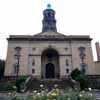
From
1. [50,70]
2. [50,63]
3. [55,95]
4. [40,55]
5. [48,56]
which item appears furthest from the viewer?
[48,56]

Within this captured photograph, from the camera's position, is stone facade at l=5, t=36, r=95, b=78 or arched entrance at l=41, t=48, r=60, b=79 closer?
stone facade at l=5, t=36, r=95, b=78

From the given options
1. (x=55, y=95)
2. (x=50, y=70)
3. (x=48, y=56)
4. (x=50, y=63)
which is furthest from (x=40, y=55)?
(x=55, y=95)

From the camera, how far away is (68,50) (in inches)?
974

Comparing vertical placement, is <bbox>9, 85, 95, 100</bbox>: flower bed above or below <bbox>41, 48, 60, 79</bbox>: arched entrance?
below

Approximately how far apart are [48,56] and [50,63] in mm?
1713

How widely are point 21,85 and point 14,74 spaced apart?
28.4 ft

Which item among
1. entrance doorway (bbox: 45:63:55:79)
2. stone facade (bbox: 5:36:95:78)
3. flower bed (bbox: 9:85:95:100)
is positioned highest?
stone facade (bbox: 5:36:95:78)

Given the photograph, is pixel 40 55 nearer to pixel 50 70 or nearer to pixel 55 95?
pixel 50 70

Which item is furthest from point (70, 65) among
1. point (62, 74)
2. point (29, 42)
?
point (29, 42)

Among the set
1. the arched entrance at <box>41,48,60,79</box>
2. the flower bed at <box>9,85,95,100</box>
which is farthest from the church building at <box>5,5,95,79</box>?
the flower bed at <box>9,85,95,100</box>

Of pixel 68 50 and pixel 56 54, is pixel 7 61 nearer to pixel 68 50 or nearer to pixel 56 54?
pixel 56 54

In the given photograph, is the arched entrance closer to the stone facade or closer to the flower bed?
the stone facade

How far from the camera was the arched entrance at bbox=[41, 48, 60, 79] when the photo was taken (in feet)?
82.0

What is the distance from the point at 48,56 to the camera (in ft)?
85.1
